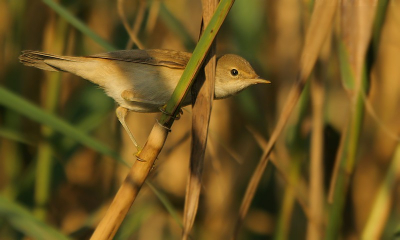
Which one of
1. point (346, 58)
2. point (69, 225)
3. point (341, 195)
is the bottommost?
point (69, 225)

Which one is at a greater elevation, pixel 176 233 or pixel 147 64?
pixel 147 64

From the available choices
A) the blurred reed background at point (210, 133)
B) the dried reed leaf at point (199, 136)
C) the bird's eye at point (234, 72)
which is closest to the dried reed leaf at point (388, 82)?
the blurred reed background at point (210, 133)

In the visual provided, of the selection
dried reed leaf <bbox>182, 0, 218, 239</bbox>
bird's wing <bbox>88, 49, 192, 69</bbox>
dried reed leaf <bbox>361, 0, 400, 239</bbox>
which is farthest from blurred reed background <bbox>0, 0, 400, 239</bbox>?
dried reed leaf <bbox>182, 0, 218, 239</bbox>

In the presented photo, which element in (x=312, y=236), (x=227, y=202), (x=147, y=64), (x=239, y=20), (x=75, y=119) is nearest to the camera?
(x=147, y=64)

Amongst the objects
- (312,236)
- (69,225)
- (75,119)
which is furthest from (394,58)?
(69,225)

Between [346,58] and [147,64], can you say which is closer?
[346,58]

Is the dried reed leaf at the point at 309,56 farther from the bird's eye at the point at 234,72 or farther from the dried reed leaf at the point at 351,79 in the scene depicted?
the bird's eye at the point at 234,72

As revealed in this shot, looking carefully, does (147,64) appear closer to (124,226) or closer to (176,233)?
(124,226)

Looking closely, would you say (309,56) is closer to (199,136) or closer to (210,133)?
(199,136)
